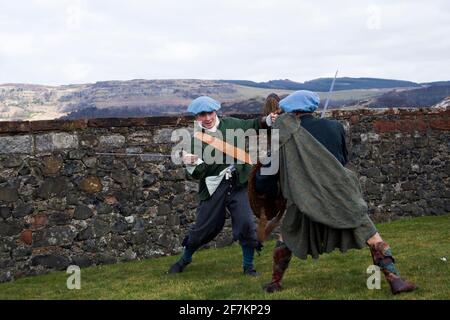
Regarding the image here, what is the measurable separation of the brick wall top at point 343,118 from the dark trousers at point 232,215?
2.36 m

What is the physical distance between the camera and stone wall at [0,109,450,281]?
8227 mm

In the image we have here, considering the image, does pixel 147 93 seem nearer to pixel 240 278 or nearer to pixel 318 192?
pixel 240 278

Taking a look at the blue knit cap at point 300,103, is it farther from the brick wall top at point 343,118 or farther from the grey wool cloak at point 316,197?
the brick wall top at point 343,118

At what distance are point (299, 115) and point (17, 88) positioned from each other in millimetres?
154736

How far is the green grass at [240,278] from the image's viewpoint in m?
5.87

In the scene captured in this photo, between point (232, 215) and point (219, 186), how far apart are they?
0.33 meters

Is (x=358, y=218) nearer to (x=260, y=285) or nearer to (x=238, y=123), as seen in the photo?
(x=260, y=285)

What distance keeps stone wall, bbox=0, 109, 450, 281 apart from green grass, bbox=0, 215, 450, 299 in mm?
288

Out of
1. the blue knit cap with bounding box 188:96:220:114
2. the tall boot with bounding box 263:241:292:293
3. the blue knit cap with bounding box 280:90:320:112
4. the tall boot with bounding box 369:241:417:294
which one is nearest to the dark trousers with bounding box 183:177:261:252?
the blue knit cap with bounding box 188:96:220:114

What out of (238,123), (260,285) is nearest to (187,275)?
(260,285)

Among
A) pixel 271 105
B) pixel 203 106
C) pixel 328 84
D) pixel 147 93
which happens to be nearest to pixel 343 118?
pixel 271 105

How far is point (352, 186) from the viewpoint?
18.1ft

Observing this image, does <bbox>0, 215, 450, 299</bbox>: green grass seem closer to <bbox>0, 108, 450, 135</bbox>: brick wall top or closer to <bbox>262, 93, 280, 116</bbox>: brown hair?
<bbox>262, 93, 280, 116</bbox>: brown hair

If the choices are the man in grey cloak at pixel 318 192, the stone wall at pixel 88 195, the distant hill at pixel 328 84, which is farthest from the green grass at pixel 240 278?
the distant hill at pixel 328 84
